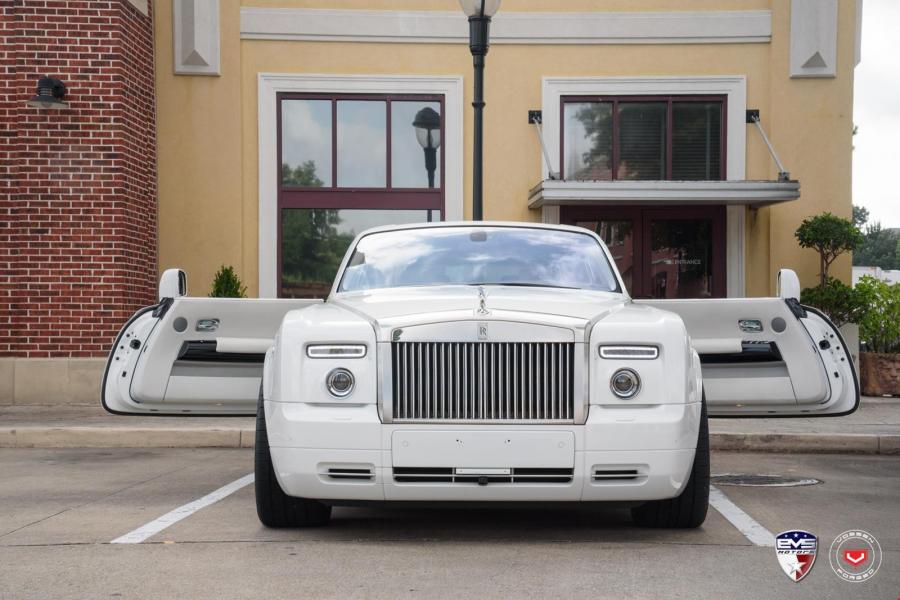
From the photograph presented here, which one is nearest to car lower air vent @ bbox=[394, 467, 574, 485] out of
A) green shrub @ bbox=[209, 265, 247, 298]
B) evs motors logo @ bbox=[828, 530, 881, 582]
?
evs motors logo @ bbox=[828, 530, 881, 582]

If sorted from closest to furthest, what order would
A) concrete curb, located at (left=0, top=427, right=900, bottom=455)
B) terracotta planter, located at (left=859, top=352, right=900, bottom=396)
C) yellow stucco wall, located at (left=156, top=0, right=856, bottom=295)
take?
concrete curb, located at (left=0, top=427, right=900, bottom=455), terracotta planter, located at (left=859, top=352, right=900, bottom=396), yellow stucco wall, located at (left=156, top=0, right=856, bottom=295)

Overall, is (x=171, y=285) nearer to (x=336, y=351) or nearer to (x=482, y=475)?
(x=336, y=351)

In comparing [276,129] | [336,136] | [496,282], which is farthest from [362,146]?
[496,282]

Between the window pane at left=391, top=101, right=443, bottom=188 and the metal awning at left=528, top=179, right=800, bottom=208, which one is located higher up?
the window pane at left=391, top=101, right=443, bottom=188

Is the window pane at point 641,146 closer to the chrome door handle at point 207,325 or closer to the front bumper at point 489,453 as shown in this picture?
the chrome door handle at point 207,325

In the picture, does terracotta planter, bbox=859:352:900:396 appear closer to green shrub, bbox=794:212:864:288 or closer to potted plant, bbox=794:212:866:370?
potted plant, bbox=794:212:866:370

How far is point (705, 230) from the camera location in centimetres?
1586

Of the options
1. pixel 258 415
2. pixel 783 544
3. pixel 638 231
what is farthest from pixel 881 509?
pixel 638 231

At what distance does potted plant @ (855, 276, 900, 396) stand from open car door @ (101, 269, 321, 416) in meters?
10.2

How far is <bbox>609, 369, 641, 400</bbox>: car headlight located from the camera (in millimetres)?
5516

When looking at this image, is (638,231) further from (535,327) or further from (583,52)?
(535,327)

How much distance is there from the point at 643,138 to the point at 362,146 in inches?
156

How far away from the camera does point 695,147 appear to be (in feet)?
51.8

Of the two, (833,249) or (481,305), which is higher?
(833,249)
